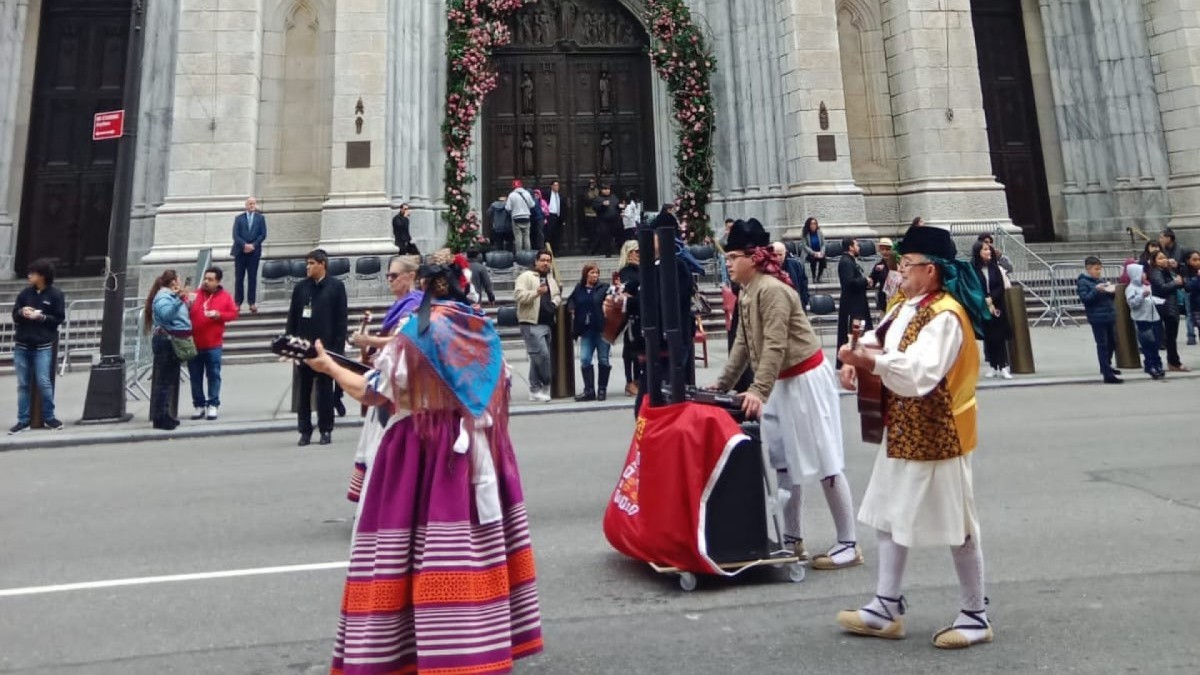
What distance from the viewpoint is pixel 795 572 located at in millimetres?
4656

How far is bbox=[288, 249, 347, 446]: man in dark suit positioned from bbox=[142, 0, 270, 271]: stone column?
9.61 m

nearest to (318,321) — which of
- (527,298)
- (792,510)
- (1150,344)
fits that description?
(527,298)

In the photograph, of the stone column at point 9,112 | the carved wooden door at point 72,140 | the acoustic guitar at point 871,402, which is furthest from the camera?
the carved wooden door at point 72,140

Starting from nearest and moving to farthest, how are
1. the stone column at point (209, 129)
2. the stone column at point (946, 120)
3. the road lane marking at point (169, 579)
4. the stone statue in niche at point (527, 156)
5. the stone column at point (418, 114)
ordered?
the road lane marking at point (169, 579) → the stone column at point (209, 129) → the stone column at point (418, 114) → the stone column at point (946, 120) → the stone statue in niche at point (527, 156)

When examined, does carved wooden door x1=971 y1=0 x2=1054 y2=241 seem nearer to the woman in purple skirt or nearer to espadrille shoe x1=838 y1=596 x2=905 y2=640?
espadrille shoe x1=838 y1=596 x2=905 y2=640

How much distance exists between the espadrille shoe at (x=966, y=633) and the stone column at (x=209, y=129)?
1685 cm

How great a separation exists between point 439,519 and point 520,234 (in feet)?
53.8

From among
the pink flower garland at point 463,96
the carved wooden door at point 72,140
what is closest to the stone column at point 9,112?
the carved wooden door at point 72,140

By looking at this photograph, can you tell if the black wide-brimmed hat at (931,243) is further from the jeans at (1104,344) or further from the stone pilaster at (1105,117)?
the stone pilaster at (1105,117)

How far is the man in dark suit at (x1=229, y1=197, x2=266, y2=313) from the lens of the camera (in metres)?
15.6

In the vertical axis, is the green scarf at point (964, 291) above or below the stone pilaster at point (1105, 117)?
below

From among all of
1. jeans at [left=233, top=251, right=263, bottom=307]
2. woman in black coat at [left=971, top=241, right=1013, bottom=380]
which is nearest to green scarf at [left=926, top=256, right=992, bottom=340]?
woman in black coat at [left=971, top=241, right=1013, bottom=380]

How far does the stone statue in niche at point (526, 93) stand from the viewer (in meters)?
21.5

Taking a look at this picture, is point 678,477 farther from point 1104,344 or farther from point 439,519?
point 1104,344
